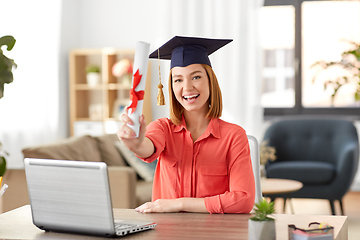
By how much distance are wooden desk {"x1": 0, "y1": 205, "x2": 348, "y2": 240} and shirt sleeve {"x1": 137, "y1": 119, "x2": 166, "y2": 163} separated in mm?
189

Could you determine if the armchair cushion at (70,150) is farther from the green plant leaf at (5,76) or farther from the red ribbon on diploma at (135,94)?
the red ribbon on diploma at (135,94)

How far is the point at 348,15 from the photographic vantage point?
565 cm

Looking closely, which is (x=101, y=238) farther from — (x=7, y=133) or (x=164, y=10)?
(x=164, y=10)

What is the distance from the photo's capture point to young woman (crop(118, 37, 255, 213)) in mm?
1612

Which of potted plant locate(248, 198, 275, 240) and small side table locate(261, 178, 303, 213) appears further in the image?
small side table locate(261, 178, 303, 213)

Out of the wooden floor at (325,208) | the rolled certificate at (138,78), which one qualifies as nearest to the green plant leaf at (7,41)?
the rolled certificate at (138,78)

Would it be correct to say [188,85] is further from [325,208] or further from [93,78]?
[93,78]

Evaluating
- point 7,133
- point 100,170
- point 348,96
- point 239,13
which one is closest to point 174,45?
point 100,170

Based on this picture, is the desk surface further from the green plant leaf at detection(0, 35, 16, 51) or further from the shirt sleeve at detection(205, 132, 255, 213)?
the green plant leaf at detection(0, 35, 16, 51)

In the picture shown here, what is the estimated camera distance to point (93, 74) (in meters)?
5.68

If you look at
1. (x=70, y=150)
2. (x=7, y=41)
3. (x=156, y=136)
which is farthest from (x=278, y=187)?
(x=7, y=41)

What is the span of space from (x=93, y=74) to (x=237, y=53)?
1.71 meters

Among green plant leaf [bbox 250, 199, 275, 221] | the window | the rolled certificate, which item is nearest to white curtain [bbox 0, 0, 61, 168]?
the window

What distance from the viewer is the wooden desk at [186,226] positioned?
121cm
